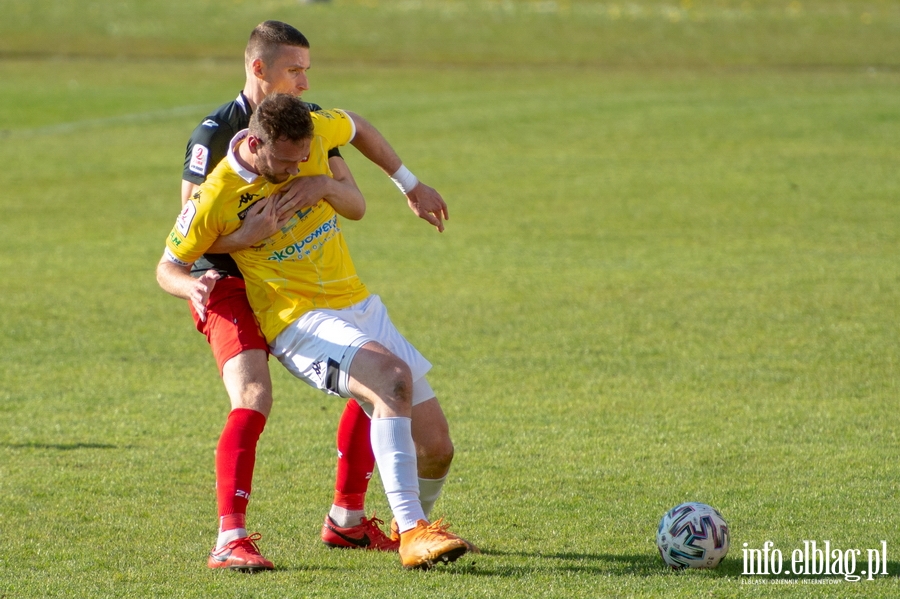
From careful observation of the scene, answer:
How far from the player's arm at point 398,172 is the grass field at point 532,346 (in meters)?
1.57

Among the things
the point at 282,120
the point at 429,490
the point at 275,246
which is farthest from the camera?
the point at 429,490

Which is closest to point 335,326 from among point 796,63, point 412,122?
point 412,122

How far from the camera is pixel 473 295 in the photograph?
12.1m

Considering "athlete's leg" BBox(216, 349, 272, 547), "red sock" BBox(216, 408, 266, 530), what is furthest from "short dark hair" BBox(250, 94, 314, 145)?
"red sock" BBox(216, 408, 266, 530)

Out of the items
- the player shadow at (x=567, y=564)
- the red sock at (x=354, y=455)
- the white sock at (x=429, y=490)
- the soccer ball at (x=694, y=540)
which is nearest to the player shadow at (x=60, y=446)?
the red sock at (x=354, y=455)

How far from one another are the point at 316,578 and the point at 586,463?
2281 millimetres

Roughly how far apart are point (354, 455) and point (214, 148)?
5.54ft

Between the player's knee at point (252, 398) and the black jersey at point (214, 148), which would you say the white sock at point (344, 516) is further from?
the black jersey at point (214, 148)

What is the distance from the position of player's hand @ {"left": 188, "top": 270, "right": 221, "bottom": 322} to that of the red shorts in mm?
240

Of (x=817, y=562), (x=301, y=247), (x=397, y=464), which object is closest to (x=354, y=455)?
(x=397, y=464)

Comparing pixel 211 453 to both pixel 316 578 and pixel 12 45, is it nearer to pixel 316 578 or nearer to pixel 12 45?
pixel 316 578

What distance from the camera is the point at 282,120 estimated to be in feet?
16.4

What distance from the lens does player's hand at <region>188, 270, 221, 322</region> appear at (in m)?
5.13

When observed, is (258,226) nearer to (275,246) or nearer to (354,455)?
(275,246)
